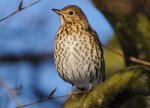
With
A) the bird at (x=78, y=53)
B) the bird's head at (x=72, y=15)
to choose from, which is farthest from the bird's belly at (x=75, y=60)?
the bird's head at (x=72, y=15)

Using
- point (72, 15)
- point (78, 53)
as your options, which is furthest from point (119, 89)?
point (72, 15)

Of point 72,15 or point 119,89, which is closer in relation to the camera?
point 119,89

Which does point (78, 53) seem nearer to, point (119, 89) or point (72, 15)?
point (72, 15)

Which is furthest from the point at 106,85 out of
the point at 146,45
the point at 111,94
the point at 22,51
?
the point at 22,51

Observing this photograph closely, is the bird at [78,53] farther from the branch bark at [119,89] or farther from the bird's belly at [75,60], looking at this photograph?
the branch bark at [119,89]

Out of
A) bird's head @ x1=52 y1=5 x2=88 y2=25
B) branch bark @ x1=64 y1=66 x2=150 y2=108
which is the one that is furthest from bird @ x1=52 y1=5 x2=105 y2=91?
branch bark @ x1=64 y1=66 x2=150 y2=108
